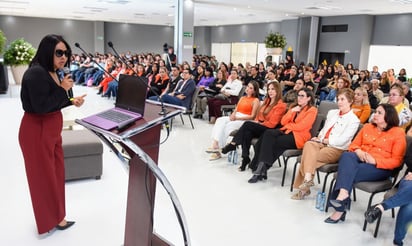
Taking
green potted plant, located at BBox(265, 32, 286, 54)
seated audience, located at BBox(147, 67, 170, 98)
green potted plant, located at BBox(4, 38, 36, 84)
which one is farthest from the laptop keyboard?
green potted plant, located at BBox(265, 32, 286, 54)

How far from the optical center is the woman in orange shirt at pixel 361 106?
471cm

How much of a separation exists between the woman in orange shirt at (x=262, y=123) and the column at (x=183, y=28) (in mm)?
7557

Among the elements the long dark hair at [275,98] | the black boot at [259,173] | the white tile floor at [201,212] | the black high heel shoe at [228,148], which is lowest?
the white tile floor at [201,212]

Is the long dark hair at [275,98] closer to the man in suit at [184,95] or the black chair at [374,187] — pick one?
the black chair at [374,187]

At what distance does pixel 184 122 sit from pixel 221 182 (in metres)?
3.29

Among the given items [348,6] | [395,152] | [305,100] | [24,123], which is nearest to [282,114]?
[305,100]

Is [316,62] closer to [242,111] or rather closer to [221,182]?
[242,111]

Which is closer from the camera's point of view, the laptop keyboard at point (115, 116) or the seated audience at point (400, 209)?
the laptop keyboard at point (115, 116)

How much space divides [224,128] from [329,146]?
5.26 feet

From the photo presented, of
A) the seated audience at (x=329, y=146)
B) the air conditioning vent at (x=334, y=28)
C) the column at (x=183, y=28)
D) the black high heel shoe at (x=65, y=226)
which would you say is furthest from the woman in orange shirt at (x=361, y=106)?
the air conditioning vent at (x=334, y=28)

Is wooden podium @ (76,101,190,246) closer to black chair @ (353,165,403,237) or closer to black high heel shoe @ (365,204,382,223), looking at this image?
black high heel shoe @ (365,204,382,223)

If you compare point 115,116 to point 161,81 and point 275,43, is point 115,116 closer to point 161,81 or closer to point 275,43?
point 161,81

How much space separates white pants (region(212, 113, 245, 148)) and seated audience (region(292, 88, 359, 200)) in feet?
4.21

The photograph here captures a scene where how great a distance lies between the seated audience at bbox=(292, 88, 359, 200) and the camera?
3.50 m
